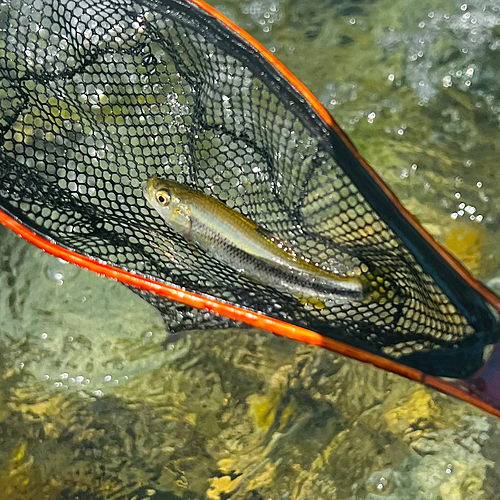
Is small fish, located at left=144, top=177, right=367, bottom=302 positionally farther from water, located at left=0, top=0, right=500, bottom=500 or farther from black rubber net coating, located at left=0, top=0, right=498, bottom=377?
water, located at left=0, top=0, right=500, bottom=500

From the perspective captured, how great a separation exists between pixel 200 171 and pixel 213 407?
1266mm

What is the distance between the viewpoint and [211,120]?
227 cm

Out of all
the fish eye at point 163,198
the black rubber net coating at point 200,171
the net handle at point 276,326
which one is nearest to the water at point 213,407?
the black rubber net coating at point 200,171

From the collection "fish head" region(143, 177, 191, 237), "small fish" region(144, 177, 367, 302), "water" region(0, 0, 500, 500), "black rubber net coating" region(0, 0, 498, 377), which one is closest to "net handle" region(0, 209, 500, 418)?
"black rubber net coating" region(0, 0, 498, 377)

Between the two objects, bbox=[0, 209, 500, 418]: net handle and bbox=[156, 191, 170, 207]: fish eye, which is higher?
bbox=[156, 191, 170, 207]: fish eye

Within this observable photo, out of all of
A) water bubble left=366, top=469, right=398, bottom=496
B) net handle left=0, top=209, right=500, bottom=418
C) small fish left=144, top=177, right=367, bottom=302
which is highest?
small fish left=144, top=177, right=367, bottom=302

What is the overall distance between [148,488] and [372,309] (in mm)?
1663

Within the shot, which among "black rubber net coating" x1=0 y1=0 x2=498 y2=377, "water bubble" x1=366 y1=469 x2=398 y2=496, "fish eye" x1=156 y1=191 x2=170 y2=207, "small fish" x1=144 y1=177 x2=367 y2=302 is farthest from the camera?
"water bubble" x1=366 y1=469 x2=398 y2=496

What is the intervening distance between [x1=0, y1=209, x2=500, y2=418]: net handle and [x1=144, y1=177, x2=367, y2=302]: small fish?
1.33ft

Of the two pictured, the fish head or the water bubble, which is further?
the water bubble

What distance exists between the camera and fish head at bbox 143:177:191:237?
2162 mm

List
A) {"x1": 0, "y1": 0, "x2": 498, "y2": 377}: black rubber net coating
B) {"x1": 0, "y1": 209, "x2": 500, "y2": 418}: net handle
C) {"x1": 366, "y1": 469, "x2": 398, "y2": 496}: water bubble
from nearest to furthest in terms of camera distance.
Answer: {"x1": 0, "y1": 209, "x2": 500, "y2": 418}: net handle < {"x1": 0, "y1": 0, "x2": 498, "y2": 377}: black rubber net coating < {"x1": 366, "y1": 469, "x2": 398, "y2": 496}: water bubble

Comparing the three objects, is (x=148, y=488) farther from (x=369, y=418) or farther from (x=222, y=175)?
(x=222, y=175)

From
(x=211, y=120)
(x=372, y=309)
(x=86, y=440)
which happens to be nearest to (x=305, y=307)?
(x=372, y=309)
